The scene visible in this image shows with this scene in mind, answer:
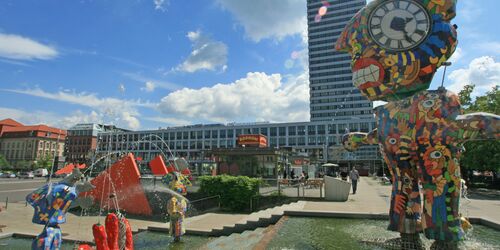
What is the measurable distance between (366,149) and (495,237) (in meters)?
74.0

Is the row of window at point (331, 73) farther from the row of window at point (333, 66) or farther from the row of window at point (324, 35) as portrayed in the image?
the row of window at point (324, 35)

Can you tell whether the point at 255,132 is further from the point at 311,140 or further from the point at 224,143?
the point at 311,140

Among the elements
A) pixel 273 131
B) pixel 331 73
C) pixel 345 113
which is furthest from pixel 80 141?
pixel 331 73

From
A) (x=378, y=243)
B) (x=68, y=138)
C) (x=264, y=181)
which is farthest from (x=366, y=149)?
(x=68, y=138)

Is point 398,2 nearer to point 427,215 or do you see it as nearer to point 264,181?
point 427,215

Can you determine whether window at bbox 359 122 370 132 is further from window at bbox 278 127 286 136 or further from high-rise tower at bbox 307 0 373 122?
high-rise tower at bbox 307 0 373 122

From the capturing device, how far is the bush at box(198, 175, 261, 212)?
17984 mm

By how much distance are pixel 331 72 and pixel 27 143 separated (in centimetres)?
10365

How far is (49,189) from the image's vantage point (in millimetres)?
6098

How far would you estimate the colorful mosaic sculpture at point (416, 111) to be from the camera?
5.76 metres

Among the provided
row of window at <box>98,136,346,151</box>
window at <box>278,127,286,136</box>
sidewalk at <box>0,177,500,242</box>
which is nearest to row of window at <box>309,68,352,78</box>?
window at <box>278,127,286,136</box>

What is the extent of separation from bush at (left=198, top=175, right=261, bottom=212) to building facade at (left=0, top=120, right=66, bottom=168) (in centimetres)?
10101

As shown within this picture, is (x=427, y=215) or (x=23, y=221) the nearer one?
(x=427, y=215)

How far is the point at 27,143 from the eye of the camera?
10356cm
